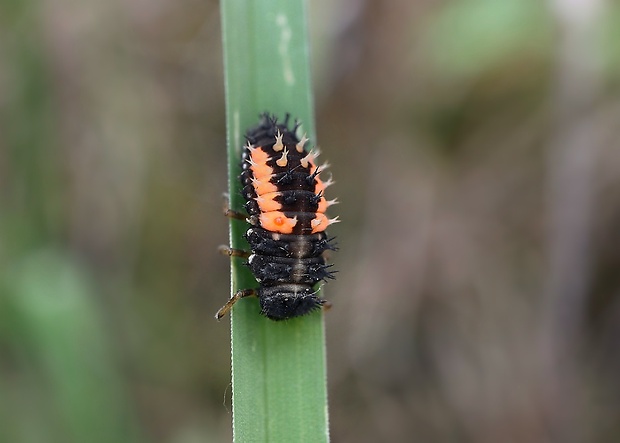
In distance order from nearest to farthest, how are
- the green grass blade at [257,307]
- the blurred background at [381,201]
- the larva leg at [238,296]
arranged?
the green grass blade at [257,307], the larva leg at [238,296], the blurred background at [381,201]

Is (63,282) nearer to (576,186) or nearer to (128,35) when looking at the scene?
(128,35)

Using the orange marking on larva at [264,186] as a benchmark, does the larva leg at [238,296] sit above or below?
below

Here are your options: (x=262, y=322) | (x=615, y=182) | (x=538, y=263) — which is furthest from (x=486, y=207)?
(x=262, y=322)

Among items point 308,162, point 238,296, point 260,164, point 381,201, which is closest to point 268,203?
point 260,164

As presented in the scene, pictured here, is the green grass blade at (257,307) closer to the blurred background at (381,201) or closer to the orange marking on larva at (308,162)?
the orange marking on larva at (308,162)

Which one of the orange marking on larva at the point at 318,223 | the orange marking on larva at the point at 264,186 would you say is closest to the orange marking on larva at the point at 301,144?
the orange marking on larva at the point at 264,186

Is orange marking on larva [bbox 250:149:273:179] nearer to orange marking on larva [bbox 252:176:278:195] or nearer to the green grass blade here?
orange marking on larva [bbox 252:176:278:195]
